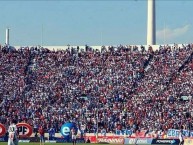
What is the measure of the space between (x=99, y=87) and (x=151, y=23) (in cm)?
2324

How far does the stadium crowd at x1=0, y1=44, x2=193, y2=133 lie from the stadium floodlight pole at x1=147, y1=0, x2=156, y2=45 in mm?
11294

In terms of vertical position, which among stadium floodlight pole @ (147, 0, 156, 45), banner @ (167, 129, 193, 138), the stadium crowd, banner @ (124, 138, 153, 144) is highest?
stadium floodlight pole @ (147, 0, 156, 45)

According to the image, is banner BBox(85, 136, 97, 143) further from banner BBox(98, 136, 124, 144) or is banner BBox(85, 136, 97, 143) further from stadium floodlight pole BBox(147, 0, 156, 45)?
stadium floodlight pole BBox(147, 0, 156, 45)

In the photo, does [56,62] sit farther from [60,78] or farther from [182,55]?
[182,55]

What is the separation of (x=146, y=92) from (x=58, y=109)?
1035 cm

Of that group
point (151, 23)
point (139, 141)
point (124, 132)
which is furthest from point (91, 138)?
point (151, 23)

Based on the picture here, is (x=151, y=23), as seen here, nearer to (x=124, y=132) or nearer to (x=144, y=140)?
(x=124, y=132)

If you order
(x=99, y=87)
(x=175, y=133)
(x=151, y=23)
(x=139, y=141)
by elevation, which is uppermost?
(x=151, y=23)

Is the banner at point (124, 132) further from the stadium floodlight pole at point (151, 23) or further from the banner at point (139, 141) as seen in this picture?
the stadium floodlight pole at point (151, 23)

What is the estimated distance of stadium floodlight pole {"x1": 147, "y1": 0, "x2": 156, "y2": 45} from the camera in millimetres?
91812

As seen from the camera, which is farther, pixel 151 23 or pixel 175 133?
pixel 151 23

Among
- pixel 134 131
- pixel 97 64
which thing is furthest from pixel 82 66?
pixel 134 131

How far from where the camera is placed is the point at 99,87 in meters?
72.6

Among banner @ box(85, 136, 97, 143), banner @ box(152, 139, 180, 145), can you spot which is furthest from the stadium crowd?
banner @ box(152, 139, 180, 145)
